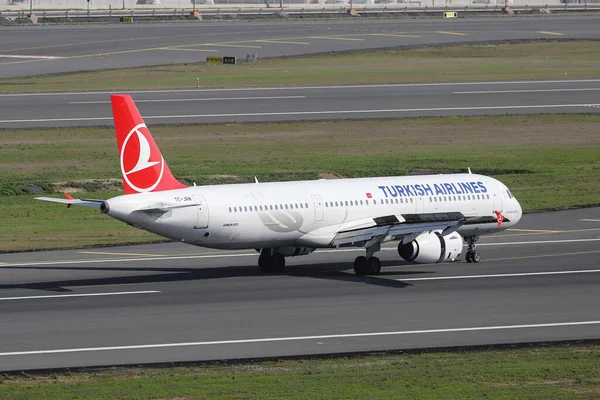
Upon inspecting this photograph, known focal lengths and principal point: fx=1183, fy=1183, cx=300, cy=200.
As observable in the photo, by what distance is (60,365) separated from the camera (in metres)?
35.5

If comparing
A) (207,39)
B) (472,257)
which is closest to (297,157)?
(472,257)

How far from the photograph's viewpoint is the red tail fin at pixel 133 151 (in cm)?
4775

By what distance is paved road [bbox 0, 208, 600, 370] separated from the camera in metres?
38.6

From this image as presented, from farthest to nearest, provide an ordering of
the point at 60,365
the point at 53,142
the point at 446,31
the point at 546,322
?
the point at 446,31
the point at 53,142
the point at 546,322
the point at 60,365

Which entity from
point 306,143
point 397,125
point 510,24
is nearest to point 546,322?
point 306,143

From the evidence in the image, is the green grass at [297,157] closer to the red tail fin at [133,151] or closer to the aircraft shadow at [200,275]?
the aircraft shadow at [200,275]

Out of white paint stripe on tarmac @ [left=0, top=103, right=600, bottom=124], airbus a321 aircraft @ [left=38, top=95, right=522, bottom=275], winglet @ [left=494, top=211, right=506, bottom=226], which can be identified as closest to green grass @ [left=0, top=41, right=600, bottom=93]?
white paint stripe on tarmac @ [left=0, top=103, right=600, bottom=124]

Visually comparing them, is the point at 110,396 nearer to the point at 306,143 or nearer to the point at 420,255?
the point at 420,255

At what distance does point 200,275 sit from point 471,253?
13.2m

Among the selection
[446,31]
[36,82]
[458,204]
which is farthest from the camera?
[446,31]

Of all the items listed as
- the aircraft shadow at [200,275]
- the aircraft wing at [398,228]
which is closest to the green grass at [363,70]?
the aircraft shadow at [200,275]

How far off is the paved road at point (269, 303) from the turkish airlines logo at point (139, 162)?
439 centimetres

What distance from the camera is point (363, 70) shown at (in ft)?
440

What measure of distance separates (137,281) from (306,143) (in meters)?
41.9
